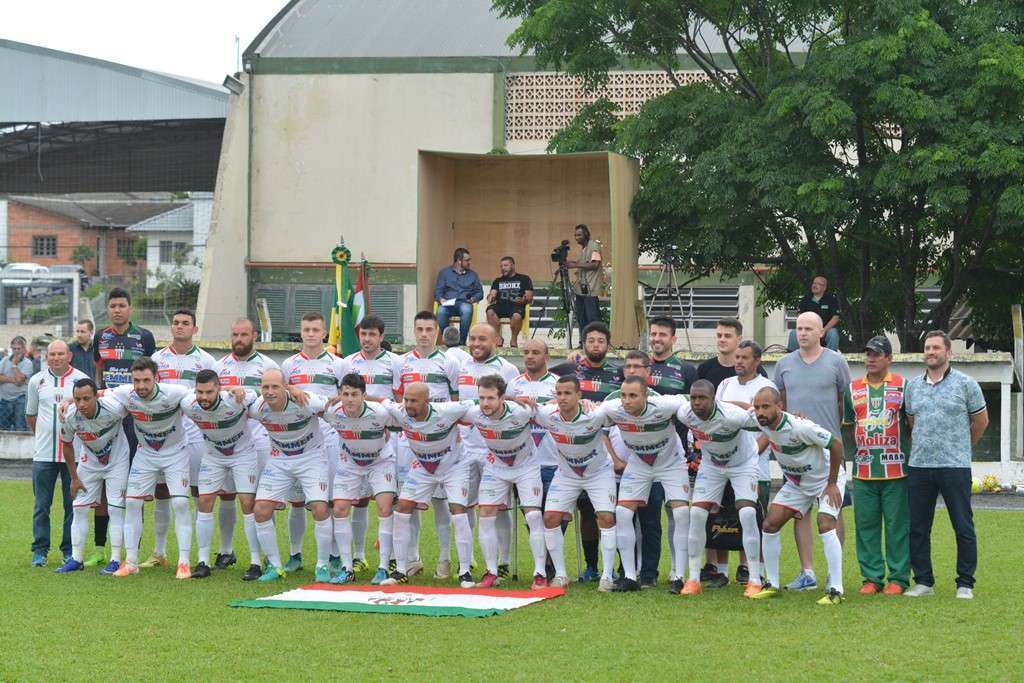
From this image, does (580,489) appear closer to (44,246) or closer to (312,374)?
(312,374)

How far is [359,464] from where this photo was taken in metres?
12.6

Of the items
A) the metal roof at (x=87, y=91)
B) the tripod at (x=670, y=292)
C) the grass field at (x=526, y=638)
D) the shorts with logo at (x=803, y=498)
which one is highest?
the metal roof at (x=87, y=91)

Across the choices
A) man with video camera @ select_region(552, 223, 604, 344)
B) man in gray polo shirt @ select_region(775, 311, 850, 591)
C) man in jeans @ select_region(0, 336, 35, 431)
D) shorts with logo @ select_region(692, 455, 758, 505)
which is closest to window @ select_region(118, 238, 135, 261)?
man in jeans @ select_region(0, 336, 35, 431)

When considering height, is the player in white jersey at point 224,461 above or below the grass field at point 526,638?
above

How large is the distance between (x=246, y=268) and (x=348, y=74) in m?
5.03

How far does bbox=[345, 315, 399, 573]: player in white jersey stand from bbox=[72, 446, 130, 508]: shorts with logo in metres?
2.05

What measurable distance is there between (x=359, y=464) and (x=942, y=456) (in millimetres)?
4699

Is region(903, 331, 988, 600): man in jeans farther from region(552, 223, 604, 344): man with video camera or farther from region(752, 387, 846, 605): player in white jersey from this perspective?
region(552, 223, 604, 344): man with video camera

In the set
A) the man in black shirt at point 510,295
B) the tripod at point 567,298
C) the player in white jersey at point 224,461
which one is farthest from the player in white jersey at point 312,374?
the tripod at point 567,298

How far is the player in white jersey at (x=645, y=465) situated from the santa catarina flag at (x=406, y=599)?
672 millimetres

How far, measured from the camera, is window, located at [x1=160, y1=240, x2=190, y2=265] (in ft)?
159

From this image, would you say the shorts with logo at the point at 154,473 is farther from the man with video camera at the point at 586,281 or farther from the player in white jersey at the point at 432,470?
the man with video camera at the point at 586,281

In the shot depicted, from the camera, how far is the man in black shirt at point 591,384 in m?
12.5

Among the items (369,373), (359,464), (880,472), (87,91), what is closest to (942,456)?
(880,472)
